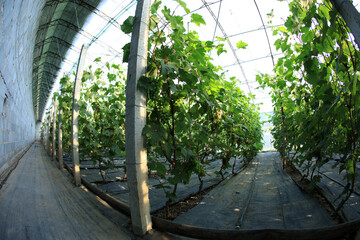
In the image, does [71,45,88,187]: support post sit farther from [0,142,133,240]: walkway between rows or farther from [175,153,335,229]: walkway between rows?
[175,153,335,229]: walkway between rows

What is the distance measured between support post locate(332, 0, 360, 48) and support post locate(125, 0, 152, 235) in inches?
54.5

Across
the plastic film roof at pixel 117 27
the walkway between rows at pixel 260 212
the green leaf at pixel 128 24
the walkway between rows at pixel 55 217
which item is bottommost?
Result: the walkway between rows at pixel 260 212

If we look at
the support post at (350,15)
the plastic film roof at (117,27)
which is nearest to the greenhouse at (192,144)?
the support post at (350,15)

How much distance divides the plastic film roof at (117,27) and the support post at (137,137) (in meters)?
4.83

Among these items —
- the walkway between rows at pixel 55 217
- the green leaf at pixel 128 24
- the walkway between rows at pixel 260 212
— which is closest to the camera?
the walkway between rows at pixel 55 217

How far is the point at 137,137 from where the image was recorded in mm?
1467

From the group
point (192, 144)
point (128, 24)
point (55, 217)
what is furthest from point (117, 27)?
point (55, 217)

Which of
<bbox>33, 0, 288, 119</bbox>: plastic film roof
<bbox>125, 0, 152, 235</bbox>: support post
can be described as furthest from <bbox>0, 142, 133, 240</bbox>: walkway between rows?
<bbox>33, 0, 288, 119</bbox>: plastic film roof

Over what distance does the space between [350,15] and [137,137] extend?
1597 mm

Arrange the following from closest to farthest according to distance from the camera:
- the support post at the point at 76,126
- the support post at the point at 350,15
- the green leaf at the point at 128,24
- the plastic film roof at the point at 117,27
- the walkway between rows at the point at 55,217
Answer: the support post at the point at 350,15 → the walkway between rows at the point at 55,217 → the green leaf at the point at 128,24 → the support post at the point at 76,126 → the plastic film roof at the point at 117,27

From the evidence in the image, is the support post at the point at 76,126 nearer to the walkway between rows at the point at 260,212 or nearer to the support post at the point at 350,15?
the walkway between rows at the point at 260,212

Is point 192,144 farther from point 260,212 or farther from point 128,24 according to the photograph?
point 128,24

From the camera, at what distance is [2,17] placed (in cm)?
195

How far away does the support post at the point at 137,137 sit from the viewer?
57.4 inches
